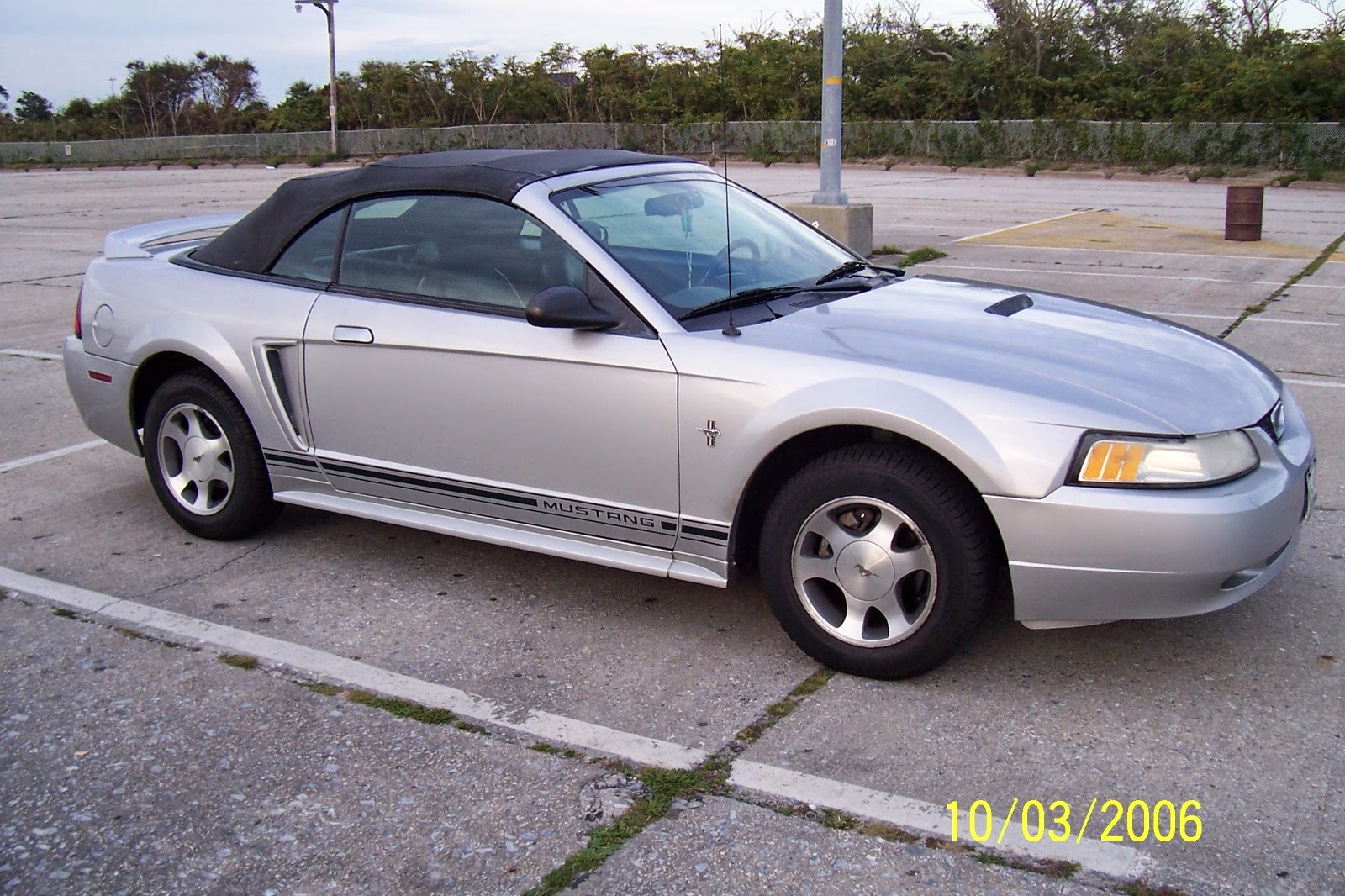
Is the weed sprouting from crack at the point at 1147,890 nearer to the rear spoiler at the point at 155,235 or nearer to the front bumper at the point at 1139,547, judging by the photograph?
the front bumper at the point at 1139,547

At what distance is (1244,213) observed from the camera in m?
14.3

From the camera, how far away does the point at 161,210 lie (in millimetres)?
23031

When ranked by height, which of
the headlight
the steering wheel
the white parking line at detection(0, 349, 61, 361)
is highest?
the steering wheel

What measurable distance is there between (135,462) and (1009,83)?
32.7m

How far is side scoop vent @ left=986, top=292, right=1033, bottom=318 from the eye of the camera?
4242mm

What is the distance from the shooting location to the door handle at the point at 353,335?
14.5 ft

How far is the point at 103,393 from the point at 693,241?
2686 millimetres

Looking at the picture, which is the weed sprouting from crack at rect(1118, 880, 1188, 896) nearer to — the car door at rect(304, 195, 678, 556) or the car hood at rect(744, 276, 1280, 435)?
the car hood at rect(744, 276, 1280, 435)

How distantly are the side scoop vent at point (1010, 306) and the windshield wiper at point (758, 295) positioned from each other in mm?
477

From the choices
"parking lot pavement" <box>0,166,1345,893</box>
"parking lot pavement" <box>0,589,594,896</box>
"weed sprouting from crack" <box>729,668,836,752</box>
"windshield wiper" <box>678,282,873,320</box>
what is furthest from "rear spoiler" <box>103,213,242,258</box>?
"weed sprouting from crack" <box>729,668,836,752</box>

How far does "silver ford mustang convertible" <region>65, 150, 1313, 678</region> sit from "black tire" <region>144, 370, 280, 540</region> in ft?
0.04

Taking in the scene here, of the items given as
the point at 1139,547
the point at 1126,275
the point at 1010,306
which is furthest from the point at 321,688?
Answer: the point at 1126,275

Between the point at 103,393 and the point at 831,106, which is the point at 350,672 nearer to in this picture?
the point at 103,393

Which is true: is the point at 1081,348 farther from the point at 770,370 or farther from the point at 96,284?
the point at 96,284
